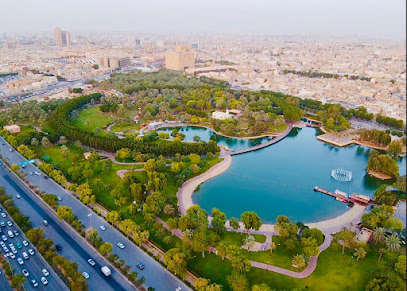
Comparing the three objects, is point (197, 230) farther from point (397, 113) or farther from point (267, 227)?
point (397, 113)

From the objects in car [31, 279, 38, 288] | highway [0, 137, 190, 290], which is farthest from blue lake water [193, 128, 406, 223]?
car [31, 279, 38, 288]

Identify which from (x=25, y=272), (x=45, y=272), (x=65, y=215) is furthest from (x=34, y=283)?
(x=65, y=215)

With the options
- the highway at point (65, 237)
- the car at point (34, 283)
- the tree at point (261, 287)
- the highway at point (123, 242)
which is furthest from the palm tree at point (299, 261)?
the car at point (34, 283)

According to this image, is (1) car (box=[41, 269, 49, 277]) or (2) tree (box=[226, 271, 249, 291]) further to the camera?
(1) car (box=[41, 269, 49, 277])

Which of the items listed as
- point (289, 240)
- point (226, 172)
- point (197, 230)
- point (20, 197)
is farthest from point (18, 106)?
point (289, 240)

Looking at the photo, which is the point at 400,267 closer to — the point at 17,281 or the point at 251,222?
the point at 251,222

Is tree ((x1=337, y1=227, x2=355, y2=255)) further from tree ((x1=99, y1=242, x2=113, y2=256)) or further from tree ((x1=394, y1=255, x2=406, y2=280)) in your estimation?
tree ((x1=99, y1=242, x2=113, y2=256))
